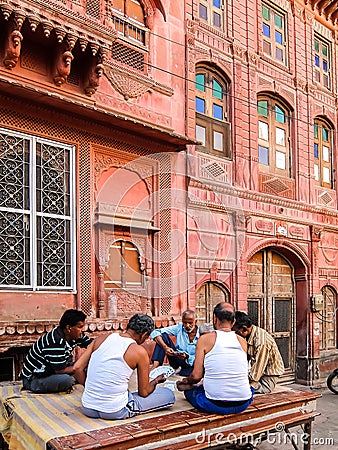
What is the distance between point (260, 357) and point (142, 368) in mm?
1868

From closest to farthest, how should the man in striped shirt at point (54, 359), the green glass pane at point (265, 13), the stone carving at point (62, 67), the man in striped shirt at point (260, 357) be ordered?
the man in striped shirt at point (54, 359) < the man in striped shirt at point (260, 357) < the stone carving at point (62, 67) < the green glass pane at point (265, 13)

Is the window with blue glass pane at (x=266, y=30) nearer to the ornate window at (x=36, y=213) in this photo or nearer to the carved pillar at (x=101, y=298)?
the ornate window at (x=36, y=213)

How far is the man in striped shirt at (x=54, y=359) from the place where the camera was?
5574mm

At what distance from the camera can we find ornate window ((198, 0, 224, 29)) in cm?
1113

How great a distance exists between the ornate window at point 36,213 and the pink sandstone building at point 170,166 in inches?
0.8

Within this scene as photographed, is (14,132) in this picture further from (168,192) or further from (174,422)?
(174,422)

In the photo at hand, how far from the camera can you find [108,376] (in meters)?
4.71

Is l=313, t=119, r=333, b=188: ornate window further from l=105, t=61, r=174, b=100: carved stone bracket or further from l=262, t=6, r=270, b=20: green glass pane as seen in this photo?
l=105, t=61, r=174, b=100: carved stone bracket

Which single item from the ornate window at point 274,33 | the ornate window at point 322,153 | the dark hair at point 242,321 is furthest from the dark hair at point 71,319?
the ornate window at point 322,153

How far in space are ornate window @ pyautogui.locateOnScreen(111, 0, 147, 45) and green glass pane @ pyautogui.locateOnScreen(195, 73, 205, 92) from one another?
1630mm

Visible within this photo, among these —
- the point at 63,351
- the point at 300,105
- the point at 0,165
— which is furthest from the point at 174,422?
the point at 300,105

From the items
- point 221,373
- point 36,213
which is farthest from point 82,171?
point 221,373

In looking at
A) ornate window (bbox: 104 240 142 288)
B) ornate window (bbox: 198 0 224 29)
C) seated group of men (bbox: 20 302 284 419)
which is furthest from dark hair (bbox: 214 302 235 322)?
ornate window (bbox: 198 0 224 29)

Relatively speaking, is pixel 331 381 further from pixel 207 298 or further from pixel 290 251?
pixel 207 298
